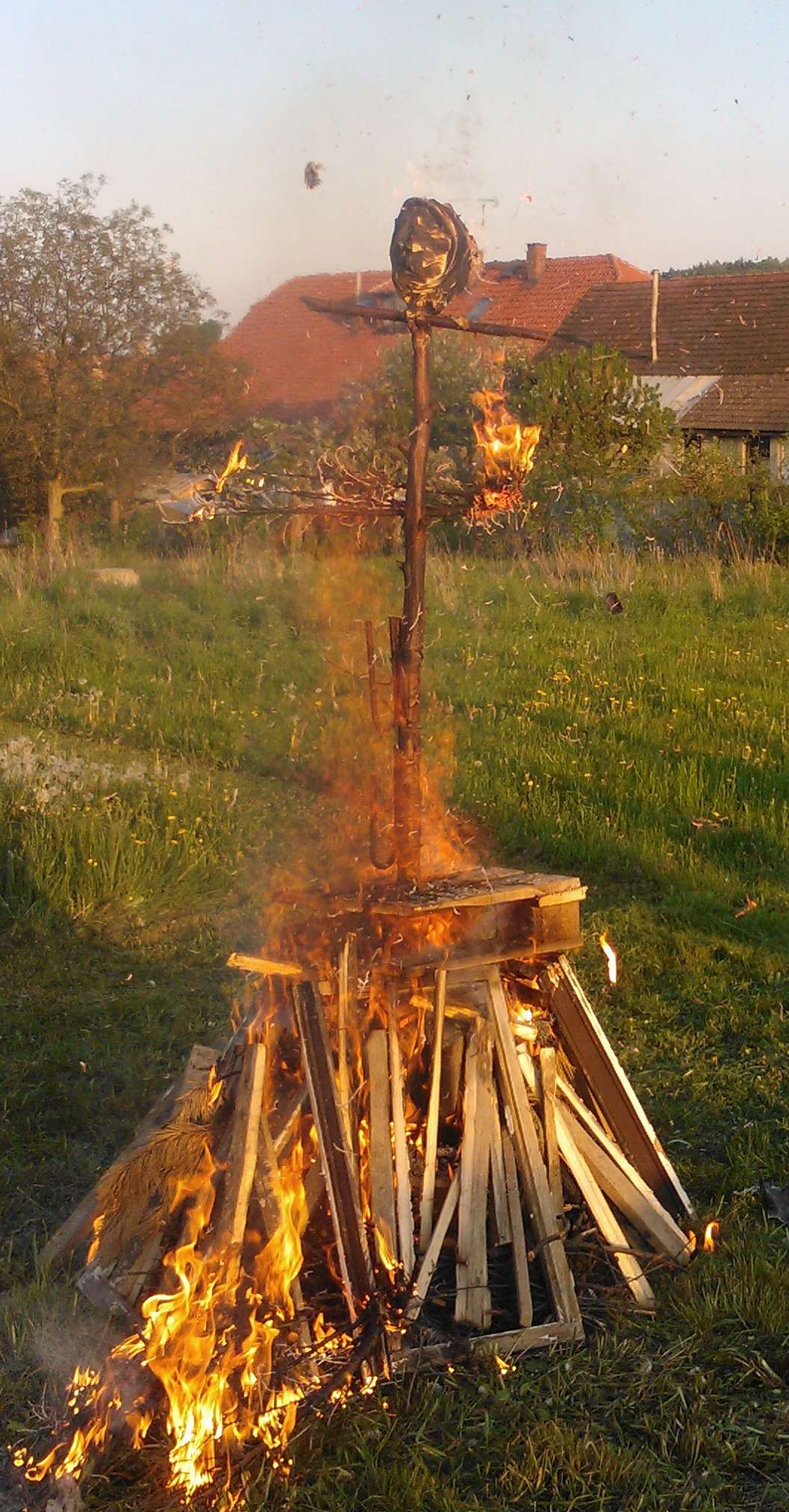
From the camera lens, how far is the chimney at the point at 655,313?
2828 cm

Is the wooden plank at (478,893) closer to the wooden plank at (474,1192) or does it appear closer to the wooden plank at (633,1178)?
the wooden plank at (474,1192)

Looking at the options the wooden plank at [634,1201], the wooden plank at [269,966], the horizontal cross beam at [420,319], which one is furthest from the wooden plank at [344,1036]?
the horizontal cross beam at [420,319]

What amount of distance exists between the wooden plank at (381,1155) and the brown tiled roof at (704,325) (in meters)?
27.8

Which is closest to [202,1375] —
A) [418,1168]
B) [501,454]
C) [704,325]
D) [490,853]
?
[418,1168]

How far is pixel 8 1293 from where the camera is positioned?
141 inches

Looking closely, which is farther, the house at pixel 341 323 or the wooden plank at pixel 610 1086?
the house at pixel 341 323

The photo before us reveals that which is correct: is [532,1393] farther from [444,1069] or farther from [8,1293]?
[8,1293]

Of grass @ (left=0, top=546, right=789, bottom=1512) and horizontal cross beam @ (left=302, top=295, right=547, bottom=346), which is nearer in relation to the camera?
grass @ (left=0, top=546, right=789, bottom=1512)

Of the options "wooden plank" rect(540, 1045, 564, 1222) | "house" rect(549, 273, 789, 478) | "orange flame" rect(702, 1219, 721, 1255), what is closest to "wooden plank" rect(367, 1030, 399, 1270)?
"wooden plank" rect(540, 1045, 564, 1222)

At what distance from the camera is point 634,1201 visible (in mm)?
3643

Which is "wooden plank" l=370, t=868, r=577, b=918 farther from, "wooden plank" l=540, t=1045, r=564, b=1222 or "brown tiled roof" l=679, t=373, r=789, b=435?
"brown tiled roof" l=679, t=373, r=789, b=435

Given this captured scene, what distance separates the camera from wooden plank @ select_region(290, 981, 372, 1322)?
10.5 ft

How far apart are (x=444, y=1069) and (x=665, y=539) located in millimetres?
14782

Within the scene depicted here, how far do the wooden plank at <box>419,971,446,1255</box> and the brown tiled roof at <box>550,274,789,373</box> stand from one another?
1091 inches
